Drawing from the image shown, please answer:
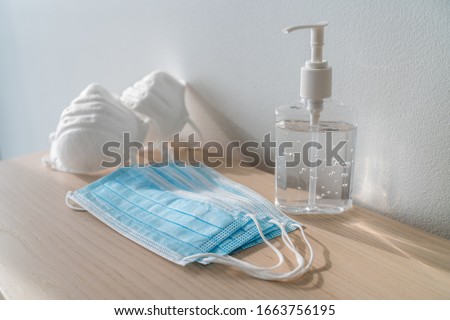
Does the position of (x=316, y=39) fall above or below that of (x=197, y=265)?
above

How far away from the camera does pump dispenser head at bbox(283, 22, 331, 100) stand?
573mm

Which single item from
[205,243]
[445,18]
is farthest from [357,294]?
[445,18]

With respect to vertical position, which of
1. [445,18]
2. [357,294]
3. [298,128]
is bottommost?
[357,294]

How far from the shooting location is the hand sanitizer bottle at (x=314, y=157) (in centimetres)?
62

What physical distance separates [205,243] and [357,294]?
0.16 m

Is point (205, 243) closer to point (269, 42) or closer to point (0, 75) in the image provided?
point (269, 42)

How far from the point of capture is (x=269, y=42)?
28.0 inches

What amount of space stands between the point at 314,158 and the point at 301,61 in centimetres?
13

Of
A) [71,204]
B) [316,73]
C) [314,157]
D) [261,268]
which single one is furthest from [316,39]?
[71,204]

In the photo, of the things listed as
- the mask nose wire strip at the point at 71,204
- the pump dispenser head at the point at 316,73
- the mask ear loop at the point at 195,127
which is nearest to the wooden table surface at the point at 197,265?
the mask nose wire strip at the point at 71,204

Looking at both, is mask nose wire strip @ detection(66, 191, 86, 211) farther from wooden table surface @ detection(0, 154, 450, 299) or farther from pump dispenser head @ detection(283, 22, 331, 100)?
pump dispenser head @ detection(283, 22, 331, 100)

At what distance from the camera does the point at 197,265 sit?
531mm

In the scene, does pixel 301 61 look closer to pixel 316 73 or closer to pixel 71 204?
pixel 316 73
